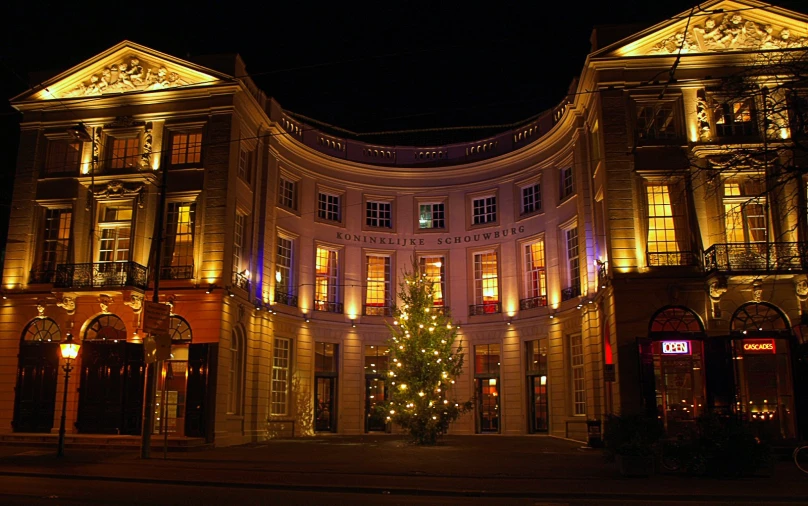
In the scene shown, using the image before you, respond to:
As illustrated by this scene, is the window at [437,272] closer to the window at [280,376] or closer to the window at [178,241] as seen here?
the window at [280,376]

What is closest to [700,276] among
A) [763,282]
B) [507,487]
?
[763,282]

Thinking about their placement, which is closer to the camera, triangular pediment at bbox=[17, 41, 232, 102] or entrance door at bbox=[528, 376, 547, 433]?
triangular pediment at bbox=[17, 41, 232, 102]

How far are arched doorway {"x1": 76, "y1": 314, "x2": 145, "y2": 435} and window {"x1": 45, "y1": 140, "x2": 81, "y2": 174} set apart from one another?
270 inches

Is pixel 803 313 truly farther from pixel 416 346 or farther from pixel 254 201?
pixel 254 201

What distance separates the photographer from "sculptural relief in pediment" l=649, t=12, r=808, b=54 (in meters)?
24.2

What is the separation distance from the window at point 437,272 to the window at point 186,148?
11.8 meters

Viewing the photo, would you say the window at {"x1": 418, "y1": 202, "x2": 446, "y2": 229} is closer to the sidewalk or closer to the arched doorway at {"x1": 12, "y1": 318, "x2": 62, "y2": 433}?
the sidewalk

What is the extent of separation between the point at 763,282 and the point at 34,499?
2084 cm

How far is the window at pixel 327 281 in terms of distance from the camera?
32062 millimetres

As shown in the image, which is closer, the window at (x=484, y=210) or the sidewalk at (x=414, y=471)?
the sidewalk at (x=414, y=471)

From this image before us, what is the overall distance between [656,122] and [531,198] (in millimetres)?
8374

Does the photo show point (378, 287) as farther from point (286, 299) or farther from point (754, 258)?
point (754, 258)

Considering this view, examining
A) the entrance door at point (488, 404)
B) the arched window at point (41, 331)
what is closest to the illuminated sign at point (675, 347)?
the entrance door at point (488, 404)

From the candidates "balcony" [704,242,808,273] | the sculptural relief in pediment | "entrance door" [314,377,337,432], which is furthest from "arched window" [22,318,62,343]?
the sculptural relief in pediment
